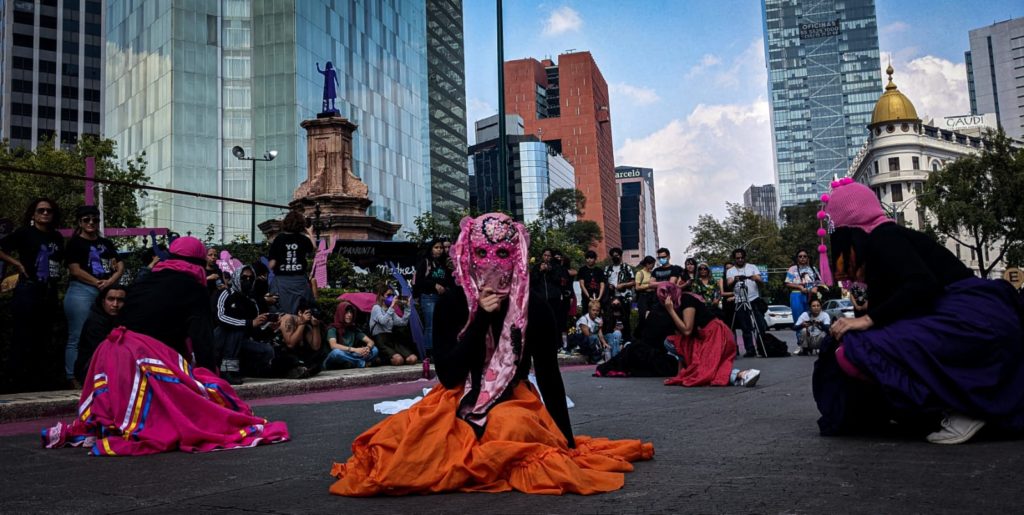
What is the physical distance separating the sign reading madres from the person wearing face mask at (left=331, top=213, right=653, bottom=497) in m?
197

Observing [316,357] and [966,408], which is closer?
[966,408]

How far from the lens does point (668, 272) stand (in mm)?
12750

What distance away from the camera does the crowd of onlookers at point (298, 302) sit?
8.30 meters

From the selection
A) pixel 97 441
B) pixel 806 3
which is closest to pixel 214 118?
pixel 97 441

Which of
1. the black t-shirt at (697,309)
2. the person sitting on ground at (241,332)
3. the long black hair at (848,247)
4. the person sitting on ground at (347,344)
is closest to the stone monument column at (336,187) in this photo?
the person sitting on ground at (347,344)

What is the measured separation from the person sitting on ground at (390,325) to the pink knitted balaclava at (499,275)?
9.07 metres

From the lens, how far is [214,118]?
55.0 m

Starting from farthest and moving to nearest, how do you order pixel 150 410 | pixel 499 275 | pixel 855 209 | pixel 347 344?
pixel 347 344, pixel 150 410, pixel 855 209, pixel 499 275

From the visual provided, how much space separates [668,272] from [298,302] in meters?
5.62

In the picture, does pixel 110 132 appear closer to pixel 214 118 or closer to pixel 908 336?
pixel 214 118

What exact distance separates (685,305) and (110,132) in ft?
202

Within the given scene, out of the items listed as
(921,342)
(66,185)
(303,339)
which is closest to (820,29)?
(66,185)

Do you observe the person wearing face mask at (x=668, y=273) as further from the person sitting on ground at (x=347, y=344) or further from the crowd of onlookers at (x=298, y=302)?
the person sitting on ground at (x=347, y=344)

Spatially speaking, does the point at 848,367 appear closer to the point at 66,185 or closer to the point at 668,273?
the point at 668,273
